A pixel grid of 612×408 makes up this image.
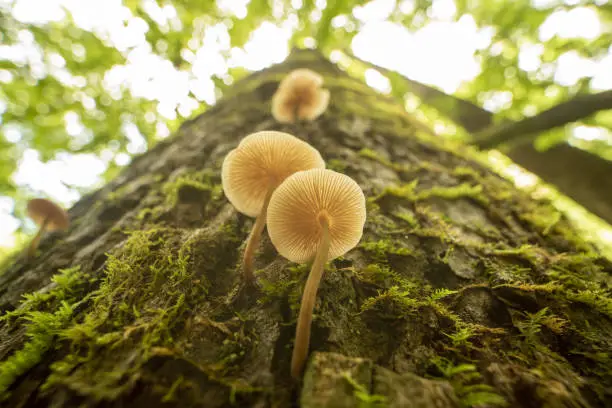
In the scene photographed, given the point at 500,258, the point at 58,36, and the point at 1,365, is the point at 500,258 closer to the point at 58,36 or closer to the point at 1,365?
the point at 1,365

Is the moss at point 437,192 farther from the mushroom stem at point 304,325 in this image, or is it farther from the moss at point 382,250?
the mushroom stem at point 304,325

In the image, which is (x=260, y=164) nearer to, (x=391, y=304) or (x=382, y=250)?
(x=382, y=250)

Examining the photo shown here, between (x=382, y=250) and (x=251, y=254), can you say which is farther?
(x=382, y=250)

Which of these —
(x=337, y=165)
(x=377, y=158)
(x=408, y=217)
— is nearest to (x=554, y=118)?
(x=377, y=158)

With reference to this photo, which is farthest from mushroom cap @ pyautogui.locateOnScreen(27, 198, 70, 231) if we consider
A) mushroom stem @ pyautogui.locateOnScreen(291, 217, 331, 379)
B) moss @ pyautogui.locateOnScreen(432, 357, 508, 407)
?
moss @ pyautogui.locateOnScreen(432, 357, 508, 407)

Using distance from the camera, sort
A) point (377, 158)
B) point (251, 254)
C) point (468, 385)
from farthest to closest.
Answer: point (377, 158)
point (251, 254)
point (468, 385)

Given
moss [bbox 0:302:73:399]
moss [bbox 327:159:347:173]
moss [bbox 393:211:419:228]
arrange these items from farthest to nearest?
moss [bbox 327:159:347:173] < moss [bbox 393:211:419:228] < moss [bbox 0:302:73:399]

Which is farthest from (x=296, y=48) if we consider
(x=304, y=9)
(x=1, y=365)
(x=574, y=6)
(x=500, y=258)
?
(x=1, y=365)

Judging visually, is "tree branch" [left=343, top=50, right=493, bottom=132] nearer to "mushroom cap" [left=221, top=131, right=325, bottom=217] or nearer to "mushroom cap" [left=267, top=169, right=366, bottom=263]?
"mushroom cap" [left=221, top=131, right=325, bottom=217]
